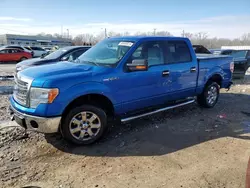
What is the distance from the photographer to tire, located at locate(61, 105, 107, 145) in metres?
3.71

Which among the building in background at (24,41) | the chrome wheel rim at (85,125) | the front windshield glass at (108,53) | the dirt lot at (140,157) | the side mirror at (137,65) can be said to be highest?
the building in background at (24,41)

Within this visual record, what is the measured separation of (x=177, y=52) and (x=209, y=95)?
1.84 meters

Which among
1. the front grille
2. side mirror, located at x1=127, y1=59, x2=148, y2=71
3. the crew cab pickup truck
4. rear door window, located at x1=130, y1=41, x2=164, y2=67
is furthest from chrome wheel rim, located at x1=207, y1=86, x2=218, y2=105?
the front grille

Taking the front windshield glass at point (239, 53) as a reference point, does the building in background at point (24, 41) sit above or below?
above

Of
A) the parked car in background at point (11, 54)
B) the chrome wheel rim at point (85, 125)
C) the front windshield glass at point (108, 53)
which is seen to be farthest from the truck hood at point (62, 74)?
the parked car in background at point (11, 54)

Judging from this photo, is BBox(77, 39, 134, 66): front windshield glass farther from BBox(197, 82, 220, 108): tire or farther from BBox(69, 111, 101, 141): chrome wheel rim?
BBox(197, 82, 220, 108): tire

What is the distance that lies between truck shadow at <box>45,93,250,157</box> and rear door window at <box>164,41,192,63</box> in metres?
1.43

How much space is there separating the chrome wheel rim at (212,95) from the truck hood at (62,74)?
351 cm

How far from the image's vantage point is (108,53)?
179 inches

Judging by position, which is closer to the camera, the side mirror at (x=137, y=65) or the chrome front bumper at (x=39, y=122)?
the chrome front bumper at (x=39, y=122)

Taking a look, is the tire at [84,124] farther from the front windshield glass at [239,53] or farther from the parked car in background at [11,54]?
the parked car in background at [11,54]

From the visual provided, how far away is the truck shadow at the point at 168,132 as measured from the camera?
3.82m

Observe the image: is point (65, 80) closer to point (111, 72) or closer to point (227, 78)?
point (111, 72)

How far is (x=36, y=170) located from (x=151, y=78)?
8.77 feet
